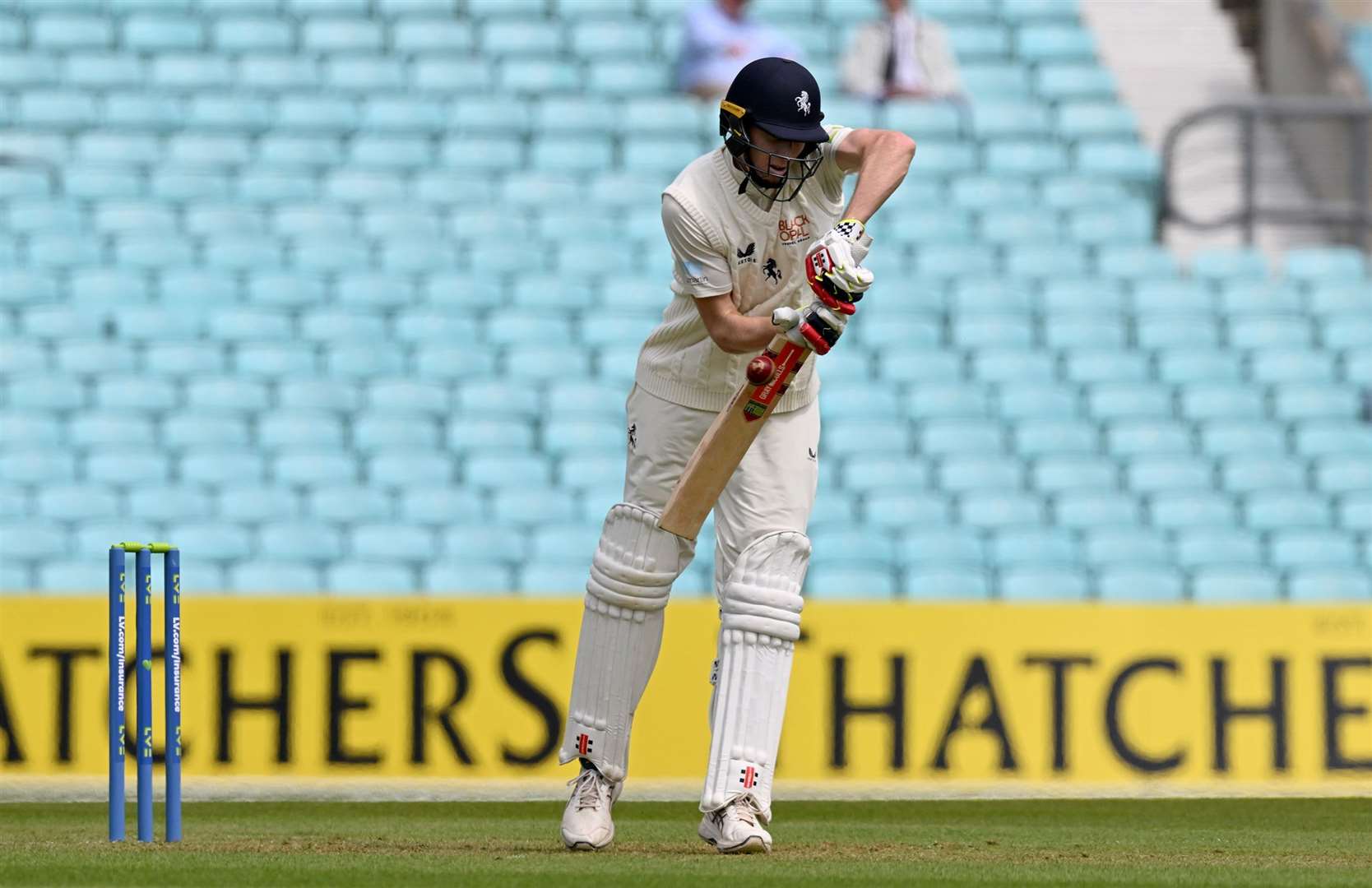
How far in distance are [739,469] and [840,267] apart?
48 cm

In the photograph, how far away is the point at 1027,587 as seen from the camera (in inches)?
288

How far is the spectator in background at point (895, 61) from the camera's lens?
9.14m

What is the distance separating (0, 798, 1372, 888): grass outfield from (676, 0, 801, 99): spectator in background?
13.4ft

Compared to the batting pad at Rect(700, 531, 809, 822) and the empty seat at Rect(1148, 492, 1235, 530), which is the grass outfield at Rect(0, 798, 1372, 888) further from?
the empty seat at Rect(1148, 492, 1235, 530)

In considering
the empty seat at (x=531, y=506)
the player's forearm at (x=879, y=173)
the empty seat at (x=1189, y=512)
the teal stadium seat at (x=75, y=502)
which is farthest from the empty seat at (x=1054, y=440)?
the player's forearm at (x=879, y=173)

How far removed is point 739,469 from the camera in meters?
4.12

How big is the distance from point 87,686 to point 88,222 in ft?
10.5

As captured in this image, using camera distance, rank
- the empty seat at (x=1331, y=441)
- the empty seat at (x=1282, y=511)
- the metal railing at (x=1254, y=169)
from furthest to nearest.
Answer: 1. the metal railing at (x=1254, y=169)
2. the empty seat at (x=1331, y=441)
3. the empty seat at (x=1282, y=511)

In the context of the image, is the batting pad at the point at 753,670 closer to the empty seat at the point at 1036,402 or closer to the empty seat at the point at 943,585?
the empty seat at the point at 943,585

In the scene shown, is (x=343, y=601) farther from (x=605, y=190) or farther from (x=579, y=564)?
(x=605, y=190)

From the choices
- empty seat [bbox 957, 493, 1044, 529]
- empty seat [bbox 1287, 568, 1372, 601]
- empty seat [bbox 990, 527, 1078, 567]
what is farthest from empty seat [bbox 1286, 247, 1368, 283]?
empty seat [bbox 990, 527, 1078, 567]

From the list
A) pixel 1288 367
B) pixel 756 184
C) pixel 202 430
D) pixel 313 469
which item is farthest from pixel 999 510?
pixel 756 184

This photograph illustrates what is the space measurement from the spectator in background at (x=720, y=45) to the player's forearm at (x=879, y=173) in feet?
16.1

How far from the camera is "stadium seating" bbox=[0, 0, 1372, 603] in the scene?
7469 mm
